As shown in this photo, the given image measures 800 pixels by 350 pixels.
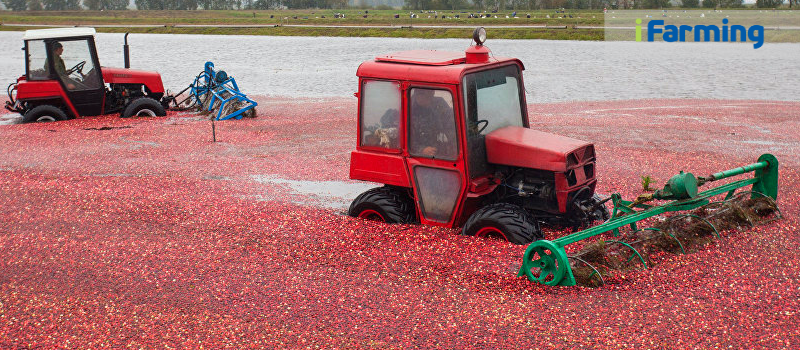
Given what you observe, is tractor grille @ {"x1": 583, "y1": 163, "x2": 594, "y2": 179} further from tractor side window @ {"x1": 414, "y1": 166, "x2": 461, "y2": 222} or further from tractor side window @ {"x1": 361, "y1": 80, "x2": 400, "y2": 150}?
tractor side window @ {"x1": 361, "y1": 80, "x2": 400, "y2": 150}

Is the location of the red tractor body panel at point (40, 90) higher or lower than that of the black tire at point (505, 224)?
higher

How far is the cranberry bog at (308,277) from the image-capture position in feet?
18.9

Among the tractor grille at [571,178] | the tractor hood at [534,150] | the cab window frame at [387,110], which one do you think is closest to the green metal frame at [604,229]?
the tractor grille at [571,178]

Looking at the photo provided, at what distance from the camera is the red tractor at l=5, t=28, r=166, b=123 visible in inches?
680

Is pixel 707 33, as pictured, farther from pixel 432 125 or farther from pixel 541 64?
pixel 432 125

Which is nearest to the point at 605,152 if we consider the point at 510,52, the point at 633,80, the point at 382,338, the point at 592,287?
the point at 592,287

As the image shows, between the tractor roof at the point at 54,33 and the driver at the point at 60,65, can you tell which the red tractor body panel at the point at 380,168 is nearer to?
the tractor roof at the point at 54,33

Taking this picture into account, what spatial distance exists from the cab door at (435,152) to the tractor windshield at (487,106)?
0.50ft

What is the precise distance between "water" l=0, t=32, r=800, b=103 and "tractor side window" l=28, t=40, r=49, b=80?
999 centimetres

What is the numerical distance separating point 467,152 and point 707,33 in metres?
64.7

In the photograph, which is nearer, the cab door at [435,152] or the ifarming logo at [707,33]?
the cab door at [435,152]

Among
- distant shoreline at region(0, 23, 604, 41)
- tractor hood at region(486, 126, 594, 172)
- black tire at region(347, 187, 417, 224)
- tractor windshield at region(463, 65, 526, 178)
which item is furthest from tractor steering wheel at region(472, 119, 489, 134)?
A: distant shoreline at region(0, 23, 604, 41)

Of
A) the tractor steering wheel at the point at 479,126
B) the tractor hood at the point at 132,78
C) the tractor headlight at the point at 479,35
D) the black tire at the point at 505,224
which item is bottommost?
the black tire at the point at 505,224

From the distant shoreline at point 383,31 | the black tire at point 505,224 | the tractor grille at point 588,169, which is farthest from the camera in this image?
the distant shoreline at point 383,31
